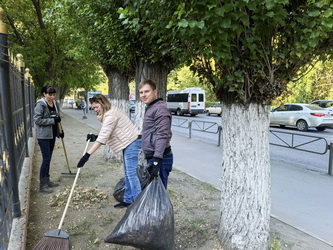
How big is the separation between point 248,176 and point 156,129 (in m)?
1.10

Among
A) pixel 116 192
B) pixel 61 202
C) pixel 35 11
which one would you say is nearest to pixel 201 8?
pixel 116 192

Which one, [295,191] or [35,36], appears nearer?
[295,191]

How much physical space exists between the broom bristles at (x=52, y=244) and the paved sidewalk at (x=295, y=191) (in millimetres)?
2768

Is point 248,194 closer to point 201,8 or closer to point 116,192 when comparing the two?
point 201,8

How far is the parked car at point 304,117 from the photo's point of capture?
46.3ft

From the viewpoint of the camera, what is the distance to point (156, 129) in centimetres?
306

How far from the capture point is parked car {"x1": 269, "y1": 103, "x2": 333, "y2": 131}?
14102mm

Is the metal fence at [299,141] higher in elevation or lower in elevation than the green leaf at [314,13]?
lower

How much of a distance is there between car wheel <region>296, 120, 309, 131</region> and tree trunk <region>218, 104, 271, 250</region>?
44.3 ft

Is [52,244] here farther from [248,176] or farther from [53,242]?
[248,176]

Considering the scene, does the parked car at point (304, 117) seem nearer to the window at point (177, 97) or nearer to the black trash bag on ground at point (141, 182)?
the window at point (177, 97)

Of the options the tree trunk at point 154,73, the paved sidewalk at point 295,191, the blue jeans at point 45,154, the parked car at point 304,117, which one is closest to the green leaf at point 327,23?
the paved sidewalk at point 295,191

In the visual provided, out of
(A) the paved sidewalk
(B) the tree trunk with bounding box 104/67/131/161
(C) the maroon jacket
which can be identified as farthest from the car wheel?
(C) the maroon jacket

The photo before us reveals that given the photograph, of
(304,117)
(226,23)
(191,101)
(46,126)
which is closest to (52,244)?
(46,126)
